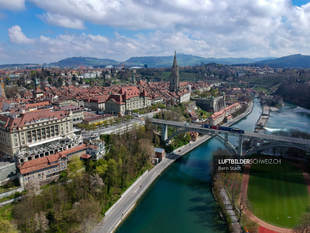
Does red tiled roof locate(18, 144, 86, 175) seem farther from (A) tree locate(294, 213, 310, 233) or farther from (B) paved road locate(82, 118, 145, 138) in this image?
(A) tree locate(294, 213, 310, 233)

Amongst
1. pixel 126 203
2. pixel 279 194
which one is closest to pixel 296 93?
pixel 279 194

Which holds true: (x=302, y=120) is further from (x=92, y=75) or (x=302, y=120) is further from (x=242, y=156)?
(x=92, y=75)

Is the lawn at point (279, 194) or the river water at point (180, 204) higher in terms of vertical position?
the lawn at point (279, 194)

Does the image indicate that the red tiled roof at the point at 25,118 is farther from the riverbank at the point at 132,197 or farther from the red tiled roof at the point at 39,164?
the riverbank at the point at 132,197

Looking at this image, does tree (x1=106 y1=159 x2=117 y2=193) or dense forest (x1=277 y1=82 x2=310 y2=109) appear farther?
dense forest (x1=277 y1=82 x2=310 y2=109)

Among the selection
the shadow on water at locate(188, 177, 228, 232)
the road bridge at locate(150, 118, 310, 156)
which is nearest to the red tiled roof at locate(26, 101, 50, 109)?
the road bridge at locate(150, 118, 310, 156)

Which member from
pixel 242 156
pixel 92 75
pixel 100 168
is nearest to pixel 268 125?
pixel 242 156

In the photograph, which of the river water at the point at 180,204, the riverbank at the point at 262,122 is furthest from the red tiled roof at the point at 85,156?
the riverbank at the point at 262,122
